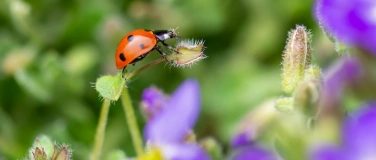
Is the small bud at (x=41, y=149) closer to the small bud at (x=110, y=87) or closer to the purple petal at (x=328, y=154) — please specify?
the small bud at (x=110, y=87)

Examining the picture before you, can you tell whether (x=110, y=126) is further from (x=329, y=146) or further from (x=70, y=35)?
(x=329, y=146)

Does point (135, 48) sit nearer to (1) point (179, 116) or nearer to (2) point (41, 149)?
(2) point (41, 149)

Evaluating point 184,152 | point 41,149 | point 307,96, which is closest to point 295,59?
point 307,96

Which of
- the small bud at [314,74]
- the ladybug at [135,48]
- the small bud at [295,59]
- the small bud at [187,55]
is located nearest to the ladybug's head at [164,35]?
the ladybug at [135,48]

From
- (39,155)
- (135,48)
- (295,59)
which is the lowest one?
(39,155)

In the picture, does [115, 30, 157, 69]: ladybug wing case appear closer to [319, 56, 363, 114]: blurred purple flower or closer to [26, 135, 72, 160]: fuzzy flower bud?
[26, 135, 72, 160]: fuzzy flower bud

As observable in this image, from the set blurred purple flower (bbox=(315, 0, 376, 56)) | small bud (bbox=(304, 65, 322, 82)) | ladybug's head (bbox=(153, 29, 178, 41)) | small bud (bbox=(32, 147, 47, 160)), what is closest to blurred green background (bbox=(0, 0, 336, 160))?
ladybug's head (bbox=(153, 29, 178, 41))

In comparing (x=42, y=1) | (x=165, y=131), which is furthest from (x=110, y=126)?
(x=165, y=131)
